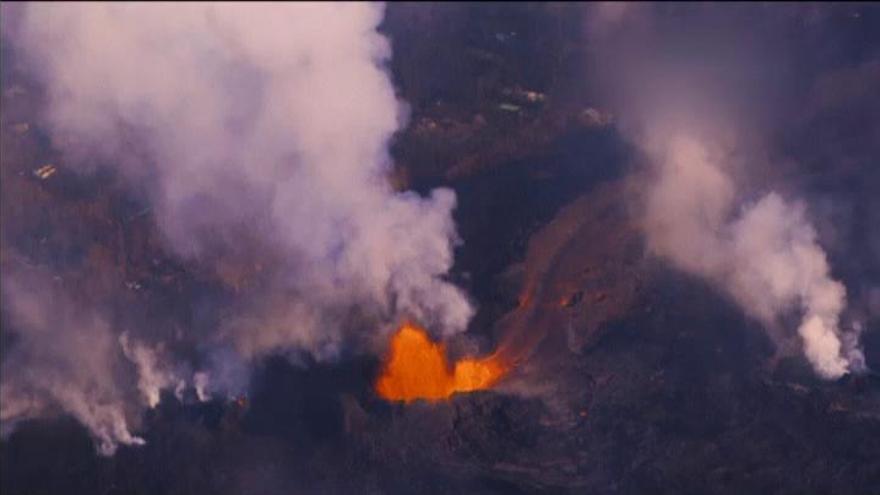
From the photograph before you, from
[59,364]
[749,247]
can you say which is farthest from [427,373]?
[59,364]

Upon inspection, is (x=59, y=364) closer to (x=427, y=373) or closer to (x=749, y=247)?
(x=427, y=373)

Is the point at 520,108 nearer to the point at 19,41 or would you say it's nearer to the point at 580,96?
the point at 580,96

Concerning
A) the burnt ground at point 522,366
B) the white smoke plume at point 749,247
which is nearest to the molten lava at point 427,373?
the burnt ground at point 522,366

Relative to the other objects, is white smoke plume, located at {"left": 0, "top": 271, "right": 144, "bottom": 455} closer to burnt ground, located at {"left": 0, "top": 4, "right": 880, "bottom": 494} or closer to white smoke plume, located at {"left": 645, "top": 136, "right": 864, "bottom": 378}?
burnt ground, located at {"left": 0, "top": 4, "right": 880, "bottom": 494}

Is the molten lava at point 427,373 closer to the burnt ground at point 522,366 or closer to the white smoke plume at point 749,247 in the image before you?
the burnt ground at point 522,366

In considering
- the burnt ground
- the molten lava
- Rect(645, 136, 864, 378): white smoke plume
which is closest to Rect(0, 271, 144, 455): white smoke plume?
the burnt ground

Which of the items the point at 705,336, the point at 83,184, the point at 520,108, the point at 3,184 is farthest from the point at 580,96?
the point at 3,184
